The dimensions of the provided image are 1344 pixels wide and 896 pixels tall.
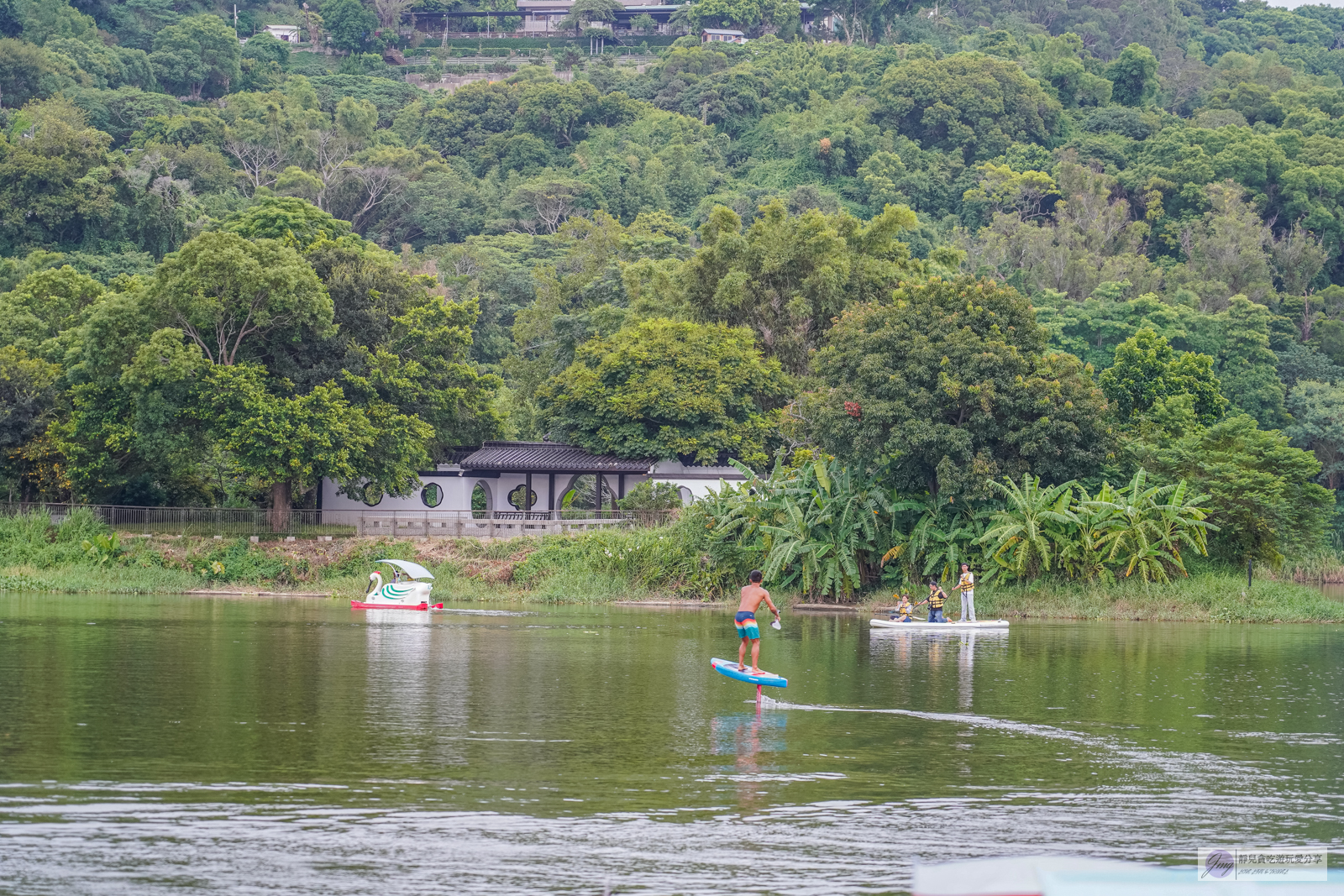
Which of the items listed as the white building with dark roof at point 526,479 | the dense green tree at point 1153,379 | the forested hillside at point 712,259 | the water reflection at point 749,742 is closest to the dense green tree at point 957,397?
the forested hillside at point 712,259

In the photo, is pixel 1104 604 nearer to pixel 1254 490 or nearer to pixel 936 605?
pixel 1254 490

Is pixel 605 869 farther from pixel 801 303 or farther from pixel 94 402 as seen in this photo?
pixel 801 303

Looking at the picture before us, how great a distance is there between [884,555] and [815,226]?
20.5 m

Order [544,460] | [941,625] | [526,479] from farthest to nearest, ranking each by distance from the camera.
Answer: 1. [526,479]
2. [544,460]
3. [941,625]

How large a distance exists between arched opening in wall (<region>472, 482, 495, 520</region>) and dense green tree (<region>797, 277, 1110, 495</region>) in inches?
667

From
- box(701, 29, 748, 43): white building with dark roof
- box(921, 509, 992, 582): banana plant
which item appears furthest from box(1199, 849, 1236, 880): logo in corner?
box(701, 29, 748, 43): white building with dark roof

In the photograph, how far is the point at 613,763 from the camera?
626 inches

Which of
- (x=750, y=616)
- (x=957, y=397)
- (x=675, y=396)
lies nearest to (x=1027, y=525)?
(x=957, y=397)

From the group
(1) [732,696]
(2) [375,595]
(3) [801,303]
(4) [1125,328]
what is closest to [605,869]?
(1) [732,696]

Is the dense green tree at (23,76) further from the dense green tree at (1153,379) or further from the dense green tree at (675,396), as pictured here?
the dense green tree at (1153,379)

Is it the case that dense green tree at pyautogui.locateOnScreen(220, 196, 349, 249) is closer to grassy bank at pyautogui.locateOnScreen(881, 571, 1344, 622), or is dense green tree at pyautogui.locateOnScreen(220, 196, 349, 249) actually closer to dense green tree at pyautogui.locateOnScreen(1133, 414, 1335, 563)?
grassy bank at pyautogui.locateOnScreen(881, 571, 1344, 622)

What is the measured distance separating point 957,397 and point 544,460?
1909 centimetres

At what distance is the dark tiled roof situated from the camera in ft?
172

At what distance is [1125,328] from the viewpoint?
7138 cm
